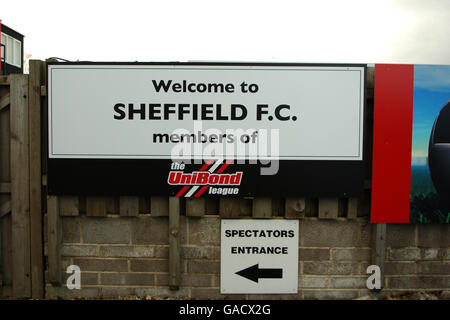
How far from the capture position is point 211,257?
382cm

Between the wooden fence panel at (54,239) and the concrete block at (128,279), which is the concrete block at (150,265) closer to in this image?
the concrete block at (128,279)

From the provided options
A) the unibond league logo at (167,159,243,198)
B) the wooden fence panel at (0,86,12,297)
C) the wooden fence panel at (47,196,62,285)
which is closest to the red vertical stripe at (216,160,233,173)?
the unibond league logo at (167,159,243,198)

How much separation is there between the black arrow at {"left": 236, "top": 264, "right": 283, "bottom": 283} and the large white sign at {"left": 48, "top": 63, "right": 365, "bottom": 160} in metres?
1.41

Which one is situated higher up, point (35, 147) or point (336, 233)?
point (35, 147)

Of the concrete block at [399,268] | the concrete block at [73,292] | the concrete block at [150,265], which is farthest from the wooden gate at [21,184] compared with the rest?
the concrete block at [399,268]

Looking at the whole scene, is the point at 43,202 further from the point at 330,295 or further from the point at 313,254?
the point at 330,295

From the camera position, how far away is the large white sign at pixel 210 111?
3.68m

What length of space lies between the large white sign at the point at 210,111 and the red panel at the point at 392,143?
27cm

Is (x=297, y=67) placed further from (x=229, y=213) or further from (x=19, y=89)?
(x=19, y=89)

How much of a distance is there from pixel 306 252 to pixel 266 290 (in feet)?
2.27

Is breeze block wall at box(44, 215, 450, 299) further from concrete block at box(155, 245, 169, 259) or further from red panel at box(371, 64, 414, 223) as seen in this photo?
red panel at box(371, 64, 414, 223)

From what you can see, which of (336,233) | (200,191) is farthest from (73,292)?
(336,233)

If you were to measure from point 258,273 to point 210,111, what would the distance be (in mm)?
2095

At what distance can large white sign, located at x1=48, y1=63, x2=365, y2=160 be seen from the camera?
3.68 m
